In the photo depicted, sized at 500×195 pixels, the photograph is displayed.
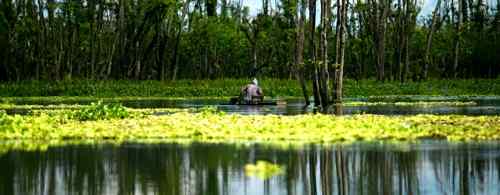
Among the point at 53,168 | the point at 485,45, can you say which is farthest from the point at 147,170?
the point at 485,45

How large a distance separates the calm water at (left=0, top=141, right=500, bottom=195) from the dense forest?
2906 cm

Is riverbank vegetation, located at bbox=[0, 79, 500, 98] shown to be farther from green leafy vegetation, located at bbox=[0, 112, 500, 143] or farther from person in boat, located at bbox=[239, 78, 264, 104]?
green leafy vegetation, located at bbox=[0, 112, 500, 143]

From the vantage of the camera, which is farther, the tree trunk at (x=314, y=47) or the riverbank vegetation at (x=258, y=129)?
the tree trunk at (x=314, y=47)

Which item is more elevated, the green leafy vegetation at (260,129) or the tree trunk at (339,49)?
the tree trunk at (339,49)

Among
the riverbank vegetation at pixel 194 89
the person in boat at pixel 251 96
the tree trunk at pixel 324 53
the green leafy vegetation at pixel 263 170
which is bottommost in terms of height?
the riverbank vegetation at pixel 194 89

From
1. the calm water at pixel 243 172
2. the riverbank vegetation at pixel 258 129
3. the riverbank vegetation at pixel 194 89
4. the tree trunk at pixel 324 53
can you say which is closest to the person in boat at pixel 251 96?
the tree trunk at pixel 324 53

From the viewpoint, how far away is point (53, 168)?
15.8 m

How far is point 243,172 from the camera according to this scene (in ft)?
48.4

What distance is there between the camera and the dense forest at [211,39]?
65938 mm

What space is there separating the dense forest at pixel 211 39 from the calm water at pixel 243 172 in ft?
95.4

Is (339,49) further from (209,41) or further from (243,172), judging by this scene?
(209,41)

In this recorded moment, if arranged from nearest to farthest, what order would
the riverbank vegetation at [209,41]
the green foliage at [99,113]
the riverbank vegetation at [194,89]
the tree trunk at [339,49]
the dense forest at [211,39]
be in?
the green foliage at [99,113] → the tree trunk at [339,49] → the riverbank vegetation at [194,89] → the riverbank vegetation at [209,41] → the dense forest at [211,39]

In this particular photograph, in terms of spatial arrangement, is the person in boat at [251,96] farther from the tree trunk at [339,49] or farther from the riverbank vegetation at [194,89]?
the riverbank vegetation at [194,89]

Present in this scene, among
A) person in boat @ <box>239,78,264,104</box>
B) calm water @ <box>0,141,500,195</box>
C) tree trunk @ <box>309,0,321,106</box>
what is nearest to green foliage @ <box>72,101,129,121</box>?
calm water @ <box>0,141,500,195</box>
